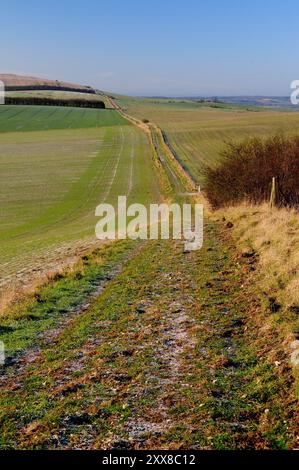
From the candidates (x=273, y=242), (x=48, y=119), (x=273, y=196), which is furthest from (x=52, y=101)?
(x=273, y=242)

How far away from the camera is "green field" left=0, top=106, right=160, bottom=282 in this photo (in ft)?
84.5

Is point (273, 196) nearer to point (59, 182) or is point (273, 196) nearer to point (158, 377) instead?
point (158, 377)

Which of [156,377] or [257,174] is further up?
[257,174]

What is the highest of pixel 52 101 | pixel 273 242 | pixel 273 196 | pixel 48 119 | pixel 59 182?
pixel 52 101

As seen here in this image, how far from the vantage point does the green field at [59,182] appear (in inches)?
1014

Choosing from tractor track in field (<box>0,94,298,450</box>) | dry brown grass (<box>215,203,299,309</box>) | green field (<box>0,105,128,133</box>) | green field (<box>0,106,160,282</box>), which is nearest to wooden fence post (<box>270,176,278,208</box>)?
dry brown grass (<box>215,203,299,309</box>)

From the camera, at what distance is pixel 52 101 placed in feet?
513

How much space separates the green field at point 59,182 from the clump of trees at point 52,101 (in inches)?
2042

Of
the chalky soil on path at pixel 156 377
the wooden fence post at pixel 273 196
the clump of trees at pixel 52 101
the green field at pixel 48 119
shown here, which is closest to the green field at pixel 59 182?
the green field at pixel 48 119

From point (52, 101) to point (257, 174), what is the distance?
143 m

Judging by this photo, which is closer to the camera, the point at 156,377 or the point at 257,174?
the point at 156,377

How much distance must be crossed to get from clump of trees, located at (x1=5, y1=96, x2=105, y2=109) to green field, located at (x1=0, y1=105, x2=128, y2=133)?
16.2m

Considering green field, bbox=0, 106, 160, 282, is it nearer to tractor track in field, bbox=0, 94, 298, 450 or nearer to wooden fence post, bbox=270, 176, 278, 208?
tractor track in field, bbox=0, 94, 298, 450
